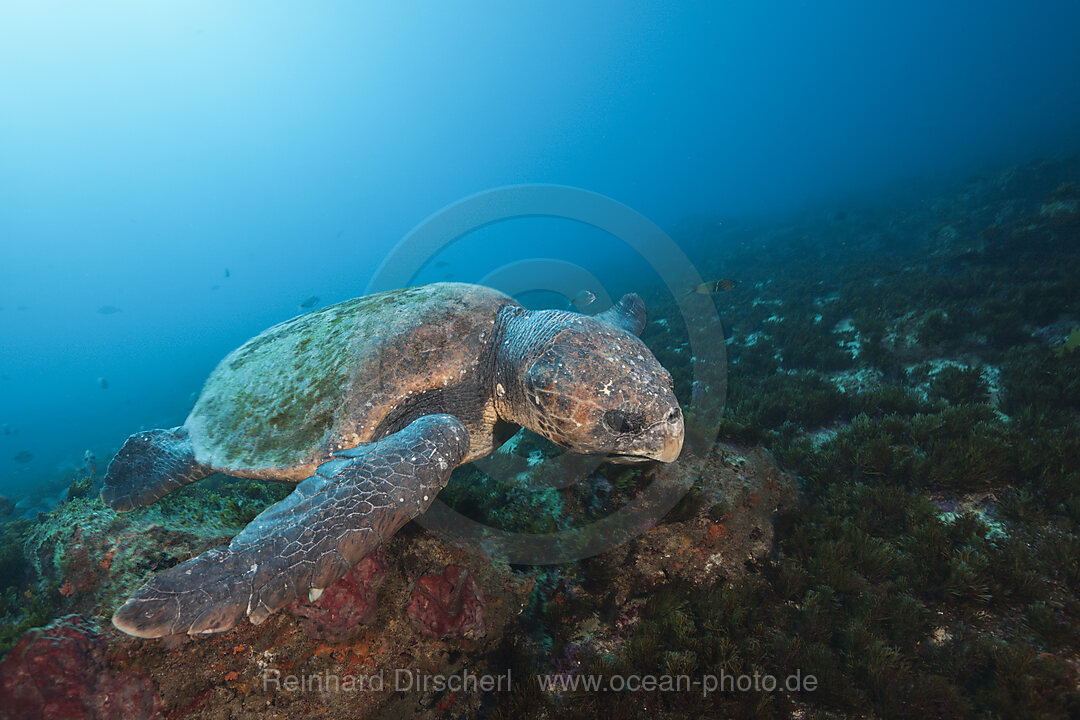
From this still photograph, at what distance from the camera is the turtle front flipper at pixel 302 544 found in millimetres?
1912

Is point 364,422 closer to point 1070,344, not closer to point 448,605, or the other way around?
point 448,605

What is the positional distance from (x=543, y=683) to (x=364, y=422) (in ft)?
7.70

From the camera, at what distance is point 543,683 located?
91.9 inches

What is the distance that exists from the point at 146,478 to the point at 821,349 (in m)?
10.8

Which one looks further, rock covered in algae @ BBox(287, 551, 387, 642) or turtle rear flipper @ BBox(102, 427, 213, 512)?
turtle rear flipper @ BBox(102, 427, 213, 512)

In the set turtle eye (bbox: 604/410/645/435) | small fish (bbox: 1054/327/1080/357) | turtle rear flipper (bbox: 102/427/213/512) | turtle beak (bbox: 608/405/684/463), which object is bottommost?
turtle rear flipper (bbox: 102/427/213/512)

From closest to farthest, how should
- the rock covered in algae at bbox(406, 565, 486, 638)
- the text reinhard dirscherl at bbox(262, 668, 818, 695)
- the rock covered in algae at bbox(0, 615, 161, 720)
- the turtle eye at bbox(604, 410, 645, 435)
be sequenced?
1. the rock covered in algae at bbox(0, 615, 161, 720)
2. the text reinhard dirscherl at bbox(262, 668, 818, 695)
3. the rock covered in algae at bbox(406, 565, 486, 638)
4. the turtle eye at bbox(604, 410, 645, 435)

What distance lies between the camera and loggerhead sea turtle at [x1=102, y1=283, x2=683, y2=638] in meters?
2.10

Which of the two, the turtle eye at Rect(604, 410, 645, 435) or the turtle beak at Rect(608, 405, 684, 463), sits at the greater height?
the turtle eye at Rect(604, 410, 645, 435)

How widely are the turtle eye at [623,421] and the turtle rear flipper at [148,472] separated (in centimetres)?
394

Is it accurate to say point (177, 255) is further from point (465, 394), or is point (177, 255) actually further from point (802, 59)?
point (802, 59)

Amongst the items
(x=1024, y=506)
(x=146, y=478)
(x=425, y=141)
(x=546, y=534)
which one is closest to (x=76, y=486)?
(x=146, y=478)

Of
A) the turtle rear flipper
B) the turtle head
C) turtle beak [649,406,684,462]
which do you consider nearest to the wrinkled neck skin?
the turtle head

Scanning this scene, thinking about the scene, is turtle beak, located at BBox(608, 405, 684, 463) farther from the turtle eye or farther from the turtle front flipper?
the turtle front flipper
